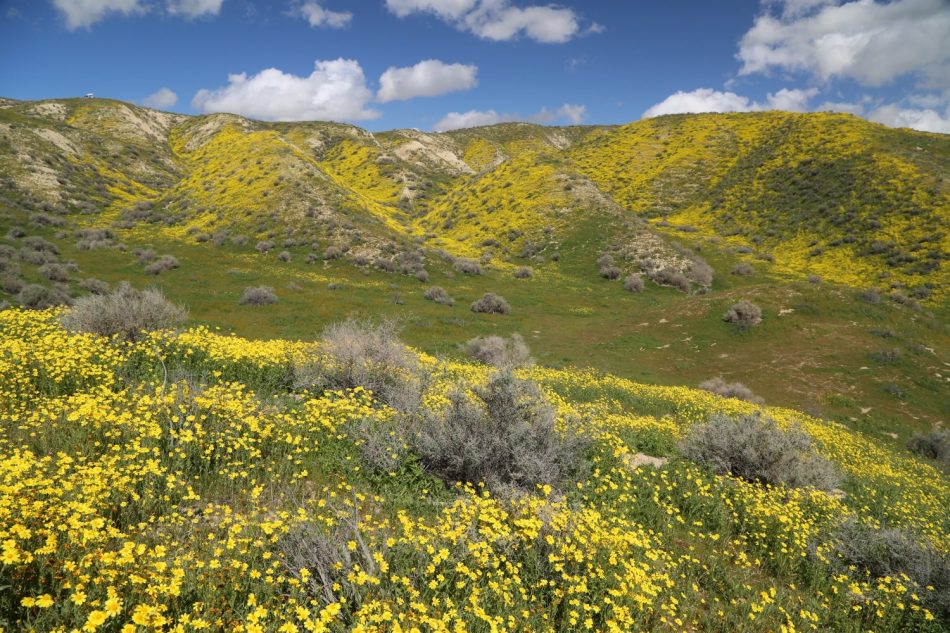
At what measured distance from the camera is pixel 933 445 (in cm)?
1756

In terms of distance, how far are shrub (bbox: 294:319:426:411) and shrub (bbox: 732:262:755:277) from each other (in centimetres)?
4961

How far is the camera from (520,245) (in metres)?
60.6

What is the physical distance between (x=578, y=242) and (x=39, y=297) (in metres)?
50.4

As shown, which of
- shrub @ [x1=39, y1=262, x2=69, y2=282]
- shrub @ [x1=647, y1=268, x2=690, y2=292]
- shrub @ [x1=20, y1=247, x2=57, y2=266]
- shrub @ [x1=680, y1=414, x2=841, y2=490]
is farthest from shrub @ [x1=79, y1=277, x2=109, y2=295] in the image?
shrub @ [x1=647, y1=268, x2=690, y2=292]

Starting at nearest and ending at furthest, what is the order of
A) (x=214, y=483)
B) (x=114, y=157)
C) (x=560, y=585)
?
1. (x=560, y=585)
2. (x=214, y=483)
3. (x=114, y=157)

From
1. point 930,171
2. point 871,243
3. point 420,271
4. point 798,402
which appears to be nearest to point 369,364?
point 798,402

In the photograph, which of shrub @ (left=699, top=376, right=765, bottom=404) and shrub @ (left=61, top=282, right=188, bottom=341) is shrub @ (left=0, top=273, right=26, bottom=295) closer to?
shrub @ (left=61, top=282, right=188, bottom=341)

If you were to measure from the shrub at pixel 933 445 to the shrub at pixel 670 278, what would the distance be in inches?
1184

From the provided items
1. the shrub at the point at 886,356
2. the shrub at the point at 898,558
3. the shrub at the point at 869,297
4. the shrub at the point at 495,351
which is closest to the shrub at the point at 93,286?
the shrub at the point at 495,351

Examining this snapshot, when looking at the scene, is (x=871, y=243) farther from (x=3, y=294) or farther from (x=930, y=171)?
(x=3, y=294)

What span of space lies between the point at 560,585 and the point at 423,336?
75.3ft

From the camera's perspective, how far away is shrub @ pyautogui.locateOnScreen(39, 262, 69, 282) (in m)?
28.6

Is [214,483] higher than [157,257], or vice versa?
[157,257]

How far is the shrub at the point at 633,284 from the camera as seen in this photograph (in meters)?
46.8
